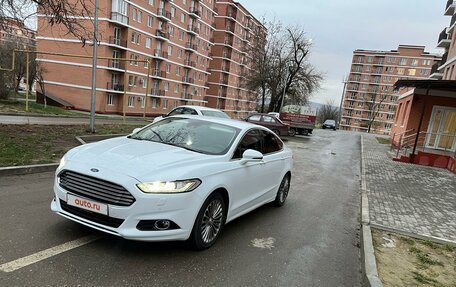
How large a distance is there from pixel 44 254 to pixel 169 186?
151cm

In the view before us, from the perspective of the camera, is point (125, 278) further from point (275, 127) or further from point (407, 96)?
point (407, 96)

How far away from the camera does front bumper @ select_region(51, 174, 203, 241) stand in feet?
11.6

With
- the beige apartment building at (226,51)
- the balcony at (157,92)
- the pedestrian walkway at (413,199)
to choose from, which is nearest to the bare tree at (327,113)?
the beige apartment building at (226,51)

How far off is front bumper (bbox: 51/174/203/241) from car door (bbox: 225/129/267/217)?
87cm

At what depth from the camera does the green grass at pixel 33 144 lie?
25.4 ft

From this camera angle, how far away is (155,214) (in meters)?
3.60

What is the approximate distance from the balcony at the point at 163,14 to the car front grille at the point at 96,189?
169ft

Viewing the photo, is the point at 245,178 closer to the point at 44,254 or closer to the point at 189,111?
the point at 44,254

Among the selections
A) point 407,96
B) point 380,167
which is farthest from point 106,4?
point 380,167

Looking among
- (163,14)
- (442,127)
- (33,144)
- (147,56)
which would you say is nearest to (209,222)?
(33,144)

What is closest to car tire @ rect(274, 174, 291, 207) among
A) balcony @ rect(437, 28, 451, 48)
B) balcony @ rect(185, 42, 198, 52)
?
balcony @ rect(437, 28, 451, 48)

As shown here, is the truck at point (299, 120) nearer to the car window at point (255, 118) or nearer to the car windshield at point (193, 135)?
the car window at point (255, 118)

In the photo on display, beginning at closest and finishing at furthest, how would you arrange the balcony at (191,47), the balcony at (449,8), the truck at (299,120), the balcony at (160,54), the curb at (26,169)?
the curb at (26,169) < the truck at (299,120) < the balcony at (449,8) < the balcony at (160,54) < the balcony at (191,47)

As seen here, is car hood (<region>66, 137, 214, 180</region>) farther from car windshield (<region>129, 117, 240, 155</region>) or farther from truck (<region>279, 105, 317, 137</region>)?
truck (<region>279, 105, 317, 137</region>)
